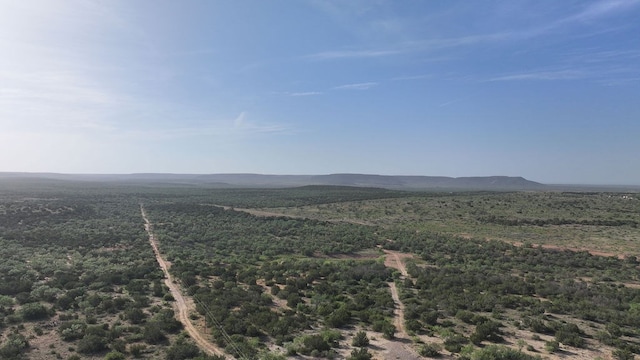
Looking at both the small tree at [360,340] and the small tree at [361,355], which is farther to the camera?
the small tree at [360,340]

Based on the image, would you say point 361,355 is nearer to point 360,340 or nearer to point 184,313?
point 360,340

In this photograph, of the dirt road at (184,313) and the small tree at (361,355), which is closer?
the small tree at (361,355)

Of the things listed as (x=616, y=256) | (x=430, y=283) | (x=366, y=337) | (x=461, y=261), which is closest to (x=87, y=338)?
(x=366, y=337)

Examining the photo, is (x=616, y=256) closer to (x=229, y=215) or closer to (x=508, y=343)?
(x=508, y=343)

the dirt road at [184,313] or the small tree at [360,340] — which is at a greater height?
the small tree at [360,340]

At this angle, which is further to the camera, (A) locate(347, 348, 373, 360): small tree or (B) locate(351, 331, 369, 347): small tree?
(B) locate(351, 331, 369, 347): small tree

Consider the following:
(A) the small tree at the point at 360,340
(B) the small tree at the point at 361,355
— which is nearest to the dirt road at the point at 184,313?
(B) the small tree at the point at 361,355

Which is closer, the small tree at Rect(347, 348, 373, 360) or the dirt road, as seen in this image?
the small tree at Rect(347, 348, 373, 360)

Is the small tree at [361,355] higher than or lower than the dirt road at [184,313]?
higher

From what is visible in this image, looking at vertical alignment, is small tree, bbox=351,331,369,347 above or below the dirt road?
above

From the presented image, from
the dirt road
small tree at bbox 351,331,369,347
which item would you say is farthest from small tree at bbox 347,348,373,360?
the dirt road

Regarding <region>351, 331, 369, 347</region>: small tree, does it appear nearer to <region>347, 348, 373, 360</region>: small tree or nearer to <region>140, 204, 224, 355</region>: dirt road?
<region>347, 348, 373, 360</region>: small tree

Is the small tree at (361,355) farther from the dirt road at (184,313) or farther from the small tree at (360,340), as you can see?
the dirt road at (184,313)
